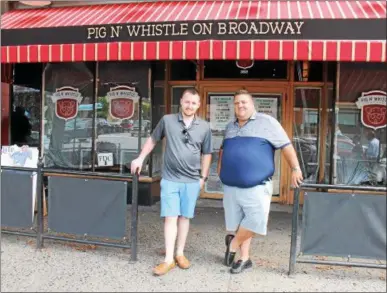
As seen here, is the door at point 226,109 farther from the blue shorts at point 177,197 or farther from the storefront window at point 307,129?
the blue shorts at point 177,197

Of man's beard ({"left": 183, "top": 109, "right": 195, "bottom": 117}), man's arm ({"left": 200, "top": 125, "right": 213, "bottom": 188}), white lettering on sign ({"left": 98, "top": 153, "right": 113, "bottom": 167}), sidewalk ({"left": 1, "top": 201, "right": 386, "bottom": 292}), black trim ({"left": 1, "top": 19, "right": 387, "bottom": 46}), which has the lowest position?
sidewalk ({"left": 1, "top": 201, "right": 386, "bottom": 292})

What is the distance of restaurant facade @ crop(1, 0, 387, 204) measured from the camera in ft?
15.8

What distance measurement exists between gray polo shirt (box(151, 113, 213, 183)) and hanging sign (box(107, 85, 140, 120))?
283 cm

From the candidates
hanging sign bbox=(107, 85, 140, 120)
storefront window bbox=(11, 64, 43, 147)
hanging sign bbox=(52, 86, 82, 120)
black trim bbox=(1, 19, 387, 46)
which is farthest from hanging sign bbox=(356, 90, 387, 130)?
storefront window bbox=(11, 64, 43, 147)

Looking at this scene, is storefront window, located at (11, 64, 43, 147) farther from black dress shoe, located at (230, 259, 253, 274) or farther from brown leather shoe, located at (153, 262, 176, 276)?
black dress shoe, located at (230, 259, 253, 274)

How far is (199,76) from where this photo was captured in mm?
6949

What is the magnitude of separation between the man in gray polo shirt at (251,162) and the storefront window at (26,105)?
183 inches

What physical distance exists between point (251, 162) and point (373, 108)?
120 inches

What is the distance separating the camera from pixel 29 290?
359 cm

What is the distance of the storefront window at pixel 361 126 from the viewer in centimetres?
584

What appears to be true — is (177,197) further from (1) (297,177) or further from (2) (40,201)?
(2) (40,201)

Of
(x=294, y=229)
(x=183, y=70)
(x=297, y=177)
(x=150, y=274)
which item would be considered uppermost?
(x=183, y=70)

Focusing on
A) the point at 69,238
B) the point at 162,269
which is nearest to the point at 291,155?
the point at 162,269

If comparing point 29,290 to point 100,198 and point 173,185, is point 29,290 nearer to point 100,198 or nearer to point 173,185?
point 100,198
